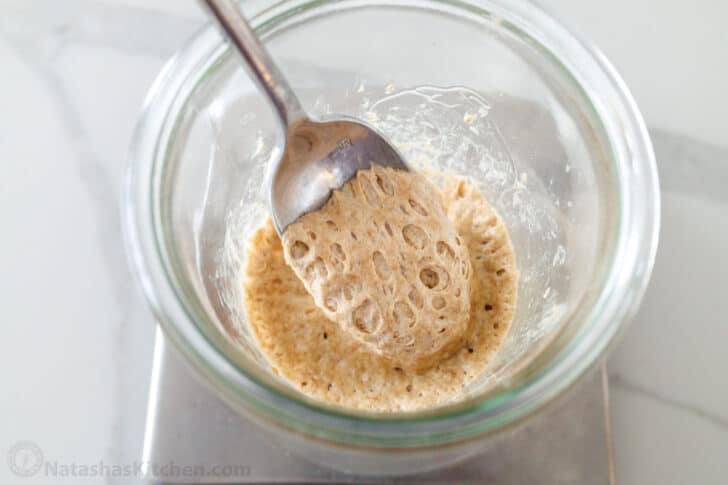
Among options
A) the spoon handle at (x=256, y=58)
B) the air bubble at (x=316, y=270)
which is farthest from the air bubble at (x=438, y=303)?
the spoon handle at (x=256, y=58)

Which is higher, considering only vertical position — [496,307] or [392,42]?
[392,42]

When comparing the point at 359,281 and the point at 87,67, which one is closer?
the point at 359,281

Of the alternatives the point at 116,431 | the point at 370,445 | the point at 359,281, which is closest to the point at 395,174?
the point at 359,281

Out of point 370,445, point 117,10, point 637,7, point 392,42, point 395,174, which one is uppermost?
point 117,10

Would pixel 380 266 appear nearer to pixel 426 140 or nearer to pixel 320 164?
pixel 320 164

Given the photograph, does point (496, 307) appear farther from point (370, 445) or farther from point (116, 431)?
point (116, 431)

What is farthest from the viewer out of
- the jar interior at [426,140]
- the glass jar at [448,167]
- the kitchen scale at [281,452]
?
the kitchen scale at [281,452]

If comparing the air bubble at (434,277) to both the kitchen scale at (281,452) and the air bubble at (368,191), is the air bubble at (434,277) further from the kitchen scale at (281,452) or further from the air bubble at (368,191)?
the kitchen scale at (281,452)

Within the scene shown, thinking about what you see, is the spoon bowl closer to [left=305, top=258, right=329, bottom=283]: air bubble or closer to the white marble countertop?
[left=305, top=258, right=329, bottom=283]: air bubble
